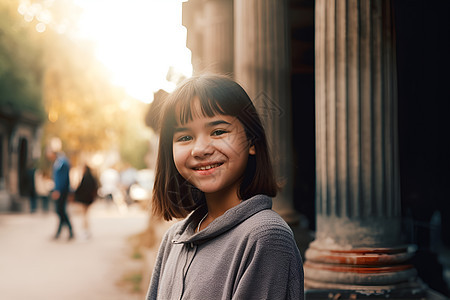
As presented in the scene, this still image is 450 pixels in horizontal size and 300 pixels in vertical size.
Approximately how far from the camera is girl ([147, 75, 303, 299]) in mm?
1351

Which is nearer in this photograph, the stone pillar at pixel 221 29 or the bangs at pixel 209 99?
the bangs at pixel 209 99

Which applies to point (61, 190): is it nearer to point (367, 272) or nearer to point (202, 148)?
point (367, 272)

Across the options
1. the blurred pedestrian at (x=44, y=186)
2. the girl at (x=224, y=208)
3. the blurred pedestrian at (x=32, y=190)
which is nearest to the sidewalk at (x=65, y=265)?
the girl at (x=224, y=208)

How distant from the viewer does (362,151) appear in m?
3.47

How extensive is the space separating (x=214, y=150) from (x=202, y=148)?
38 millimetres

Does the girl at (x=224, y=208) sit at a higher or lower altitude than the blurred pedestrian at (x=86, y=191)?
higher

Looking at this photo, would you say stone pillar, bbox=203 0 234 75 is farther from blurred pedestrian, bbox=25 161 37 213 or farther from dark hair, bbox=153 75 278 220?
blurred pedestrian, bbox=25 161 37 213

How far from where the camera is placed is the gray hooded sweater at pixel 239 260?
1342 mm

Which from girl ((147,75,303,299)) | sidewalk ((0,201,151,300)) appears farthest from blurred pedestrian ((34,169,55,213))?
girl ((147,75,303,299))

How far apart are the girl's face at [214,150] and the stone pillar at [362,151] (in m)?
2.05

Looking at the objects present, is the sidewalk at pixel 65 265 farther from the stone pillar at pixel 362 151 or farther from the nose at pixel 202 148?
the nose at pixel 202 148

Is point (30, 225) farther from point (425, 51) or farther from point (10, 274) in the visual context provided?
point (425, 51)

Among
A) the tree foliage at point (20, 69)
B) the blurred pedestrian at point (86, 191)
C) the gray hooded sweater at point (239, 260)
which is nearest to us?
the gray hooded sweater at point (239, 260)

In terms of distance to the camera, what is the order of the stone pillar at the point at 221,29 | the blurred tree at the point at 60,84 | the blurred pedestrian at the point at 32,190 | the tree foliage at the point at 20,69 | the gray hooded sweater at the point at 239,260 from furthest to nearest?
the blurred pedestrian at the point at 32,190 < the blurred tree at the point at 60,84 < the tree foliage at the point at 20,69 < the stone pillar at the point at 221,29 < the gray hooded sweater at the point at 239,260
